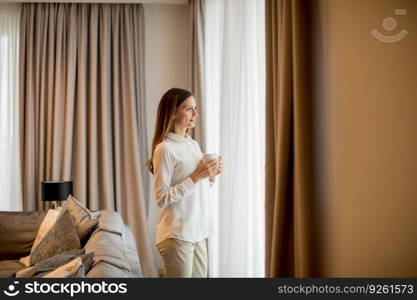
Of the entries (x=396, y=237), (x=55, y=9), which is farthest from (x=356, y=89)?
(x=55, y=9)

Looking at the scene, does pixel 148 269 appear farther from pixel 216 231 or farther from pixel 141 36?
pixel 141 36

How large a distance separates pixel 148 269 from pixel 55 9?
9.06ft

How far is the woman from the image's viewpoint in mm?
1890

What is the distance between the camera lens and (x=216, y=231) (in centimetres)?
342

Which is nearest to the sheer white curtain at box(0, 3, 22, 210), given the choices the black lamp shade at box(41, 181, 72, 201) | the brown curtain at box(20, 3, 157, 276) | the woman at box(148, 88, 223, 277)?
the brown curtain at box(20, 3, 157, 276)

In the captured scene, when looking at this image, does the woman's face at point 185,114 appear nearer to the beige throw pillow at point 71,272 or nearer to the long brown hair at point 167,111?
the long brown hair at point 167,111

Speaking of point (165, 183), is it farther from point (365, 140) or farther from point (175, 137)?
point (365, 140)

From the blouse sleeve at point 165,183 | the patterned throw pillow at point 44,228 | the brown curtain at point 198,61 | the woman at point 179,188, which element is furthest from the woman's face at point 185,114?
the brown curtain at point 198,61

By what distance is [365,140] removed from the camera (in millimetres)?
1206

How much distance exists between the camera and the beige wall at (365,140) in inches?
41.5

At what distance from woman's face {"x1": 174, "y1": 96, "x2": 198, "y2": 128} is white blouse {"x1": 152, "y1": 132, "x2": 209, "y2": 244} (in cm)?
6

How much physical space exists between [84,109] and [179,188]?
8.83 feet

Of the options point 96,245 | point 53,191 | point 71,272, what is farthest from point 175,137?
point 53,191

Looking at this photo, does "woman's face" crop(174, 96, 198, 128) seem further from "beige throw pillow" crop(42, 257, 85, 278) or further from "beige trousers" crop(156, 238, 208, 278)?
"beige throw pillow" crop(42, 257, 85, 278)
